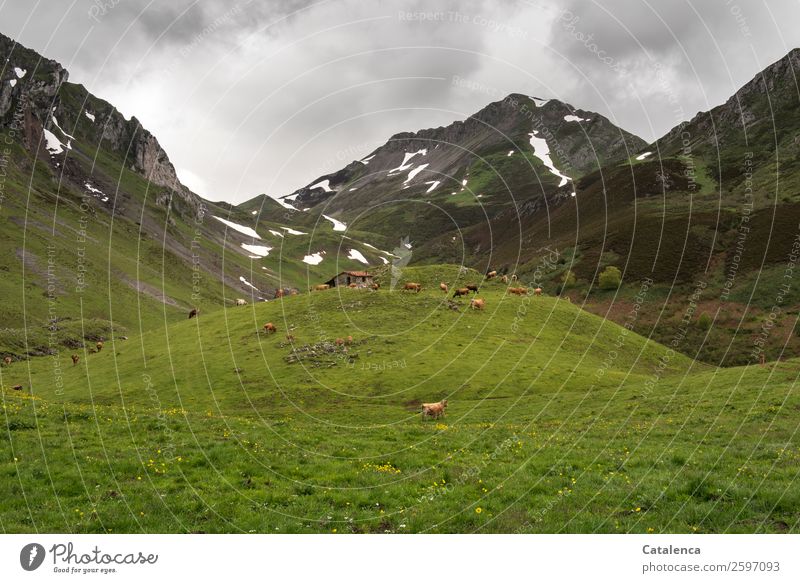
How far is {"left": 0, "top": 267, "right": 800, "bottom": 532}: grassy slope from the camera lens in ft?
49.5

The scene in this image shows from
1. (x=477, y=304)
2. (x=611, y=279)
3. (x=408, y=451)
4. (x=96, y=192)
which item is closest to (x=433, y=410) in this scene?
(x=408, y=451)

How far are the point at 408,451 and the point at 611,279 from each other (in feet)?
305

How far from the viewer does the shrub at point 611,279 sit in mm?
104887

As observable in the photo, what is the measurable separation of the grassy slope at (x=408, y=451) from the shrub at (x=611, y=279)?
58.5m

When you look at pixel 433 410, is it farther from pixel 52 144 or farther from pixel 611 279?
pixel 52 144

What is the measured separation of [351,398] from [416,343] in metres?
12.0

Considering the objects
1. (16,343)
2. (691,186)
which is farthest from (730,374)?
(691,186)

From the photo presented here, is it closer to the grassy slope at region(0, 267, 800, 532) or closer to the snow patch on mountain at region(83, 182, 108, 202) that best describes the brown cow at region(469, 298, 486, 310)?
the grassy slope at region(0, 267, 800, 532)

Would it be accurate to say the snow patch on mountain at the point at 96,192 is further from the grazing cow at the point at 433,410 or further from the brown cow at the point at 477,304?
the grazing cow at the point at 433,410

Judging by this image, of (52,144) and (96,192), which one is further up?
(52,144)

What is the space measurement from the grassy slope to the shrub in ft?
192

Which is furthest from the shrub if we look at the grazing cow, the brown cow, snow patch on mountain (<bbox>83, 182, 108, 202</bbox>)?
snow patch on mountain (<bbox>83, 182, 108, 202</bbox>)

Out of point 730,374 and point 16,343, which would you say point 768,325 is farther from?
point 16,343

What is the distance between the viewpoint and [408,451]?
74.7ft
